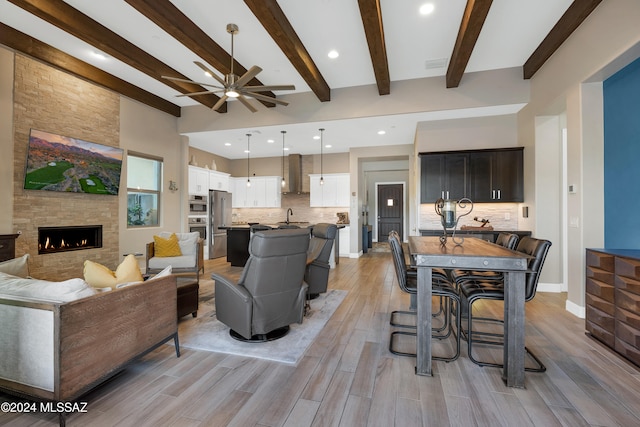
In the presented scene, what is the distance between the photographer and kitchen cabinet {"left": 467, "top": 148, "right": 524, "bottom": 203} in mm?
4793

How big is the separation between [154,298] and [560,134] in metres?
5.65

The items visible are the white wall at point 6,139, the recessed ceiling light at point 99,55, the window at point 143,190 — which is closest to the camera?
the white wall at point 6,139

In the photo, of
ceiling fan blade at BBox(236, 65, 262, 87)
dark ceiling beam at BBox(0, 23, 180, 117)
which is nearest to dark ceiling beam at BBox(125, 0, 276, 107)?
ceiling fan blade at BBox(236, 65, 262, 87)

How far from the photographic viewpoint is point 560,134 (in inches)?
167

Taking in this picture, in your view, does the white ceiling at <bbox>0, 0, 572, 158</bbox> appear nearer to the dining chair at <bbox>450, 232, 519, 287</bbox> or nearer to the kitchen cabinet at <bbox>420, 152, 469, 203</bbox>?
the kitchen cabinet at <bbox>420, 152, 469, 203</bbox>

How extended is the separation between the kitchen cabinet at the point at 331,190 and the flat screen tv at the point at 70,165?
15.5 feet

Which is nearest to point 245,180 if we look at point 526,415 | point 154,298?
point 154,298

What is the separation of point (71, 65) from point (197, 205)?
3521mm

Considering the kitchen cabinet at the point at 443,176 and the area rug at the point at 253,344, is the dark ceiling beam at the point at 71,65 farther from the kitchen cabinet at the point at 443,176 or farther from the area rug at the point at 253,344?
the kitchen cabinet at the point at 443,176

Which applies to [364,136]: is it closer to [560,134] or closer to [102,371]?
[560,134]

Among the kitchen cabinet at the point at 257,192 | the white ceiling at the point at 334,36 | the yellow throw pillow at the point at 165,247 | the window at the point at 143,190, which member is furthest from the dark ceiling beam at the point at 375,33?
the kitchen cabinet at the point at 257,192

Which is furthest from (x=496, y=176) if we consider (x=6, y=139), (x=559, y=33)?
(x=6, y=139)

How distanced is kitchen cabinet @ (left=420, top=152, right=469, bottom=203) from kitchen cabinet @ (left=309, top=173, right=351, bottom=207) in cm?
286

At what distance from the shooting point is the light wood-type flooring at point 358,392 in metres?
1.63
